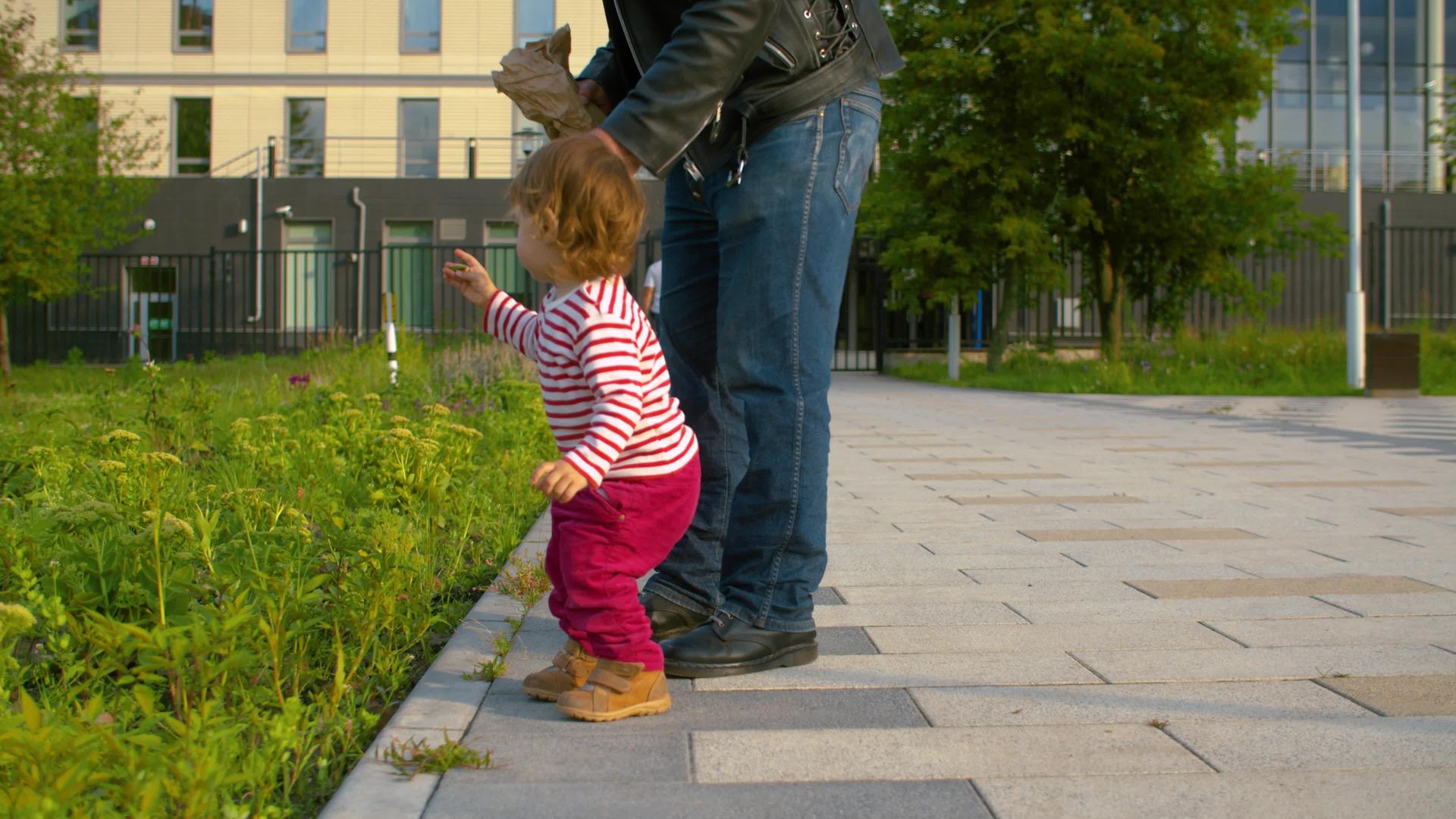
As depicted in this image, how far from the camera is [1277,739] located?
91.5 inches

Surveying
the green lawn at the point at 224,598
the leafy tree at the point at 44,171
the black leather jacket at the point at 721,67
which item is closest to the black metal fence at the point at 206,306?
the leafy tree at the point at 44,171

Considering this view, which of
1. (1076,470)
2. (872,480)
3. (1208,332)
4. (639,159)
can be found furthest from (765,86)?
(1208,332)

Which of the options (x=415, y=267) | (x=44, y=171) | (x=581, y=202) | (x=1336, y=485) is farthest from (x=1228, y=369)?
(x=415, y=267)

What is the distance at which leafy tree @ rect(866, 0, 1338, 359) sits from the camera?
16344mm

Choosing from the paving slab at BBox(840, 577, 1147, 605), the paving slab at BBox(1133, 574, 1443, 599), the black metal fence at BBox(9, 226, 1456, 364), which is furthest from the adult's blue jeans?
the black metal fence at BBox(9, 226, 1456, 364)

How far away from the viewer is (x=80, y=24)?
1115 inches

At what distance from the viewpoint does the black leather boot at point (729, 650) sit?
9.11ft

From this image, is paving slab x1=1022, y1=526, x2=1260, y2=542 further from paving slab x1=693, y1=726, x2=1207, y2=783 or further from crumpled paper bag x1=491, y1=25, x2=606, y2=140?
crumpled paper bag x1=491, y1=25, x2=606, y2=140

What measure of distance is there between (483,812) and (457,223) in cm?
2596

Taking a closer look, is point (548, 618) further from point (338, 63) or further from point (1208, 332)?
point (338, 63)

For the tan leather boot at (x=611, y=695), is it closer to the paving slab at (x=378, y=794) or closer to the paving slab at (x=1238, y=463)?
the paving slab at (x=378, y=794)

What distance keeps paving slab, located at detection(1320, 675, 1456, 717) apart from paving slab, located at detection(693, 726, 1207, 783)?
54 centimetres

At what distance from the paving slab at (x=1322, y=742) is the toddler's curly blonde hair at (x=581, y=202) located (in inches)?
55.1

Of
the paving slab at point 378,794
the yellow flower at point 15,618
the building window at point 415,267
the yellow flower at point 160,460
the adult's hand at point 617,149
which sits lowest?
the paving slab at point 378,794
